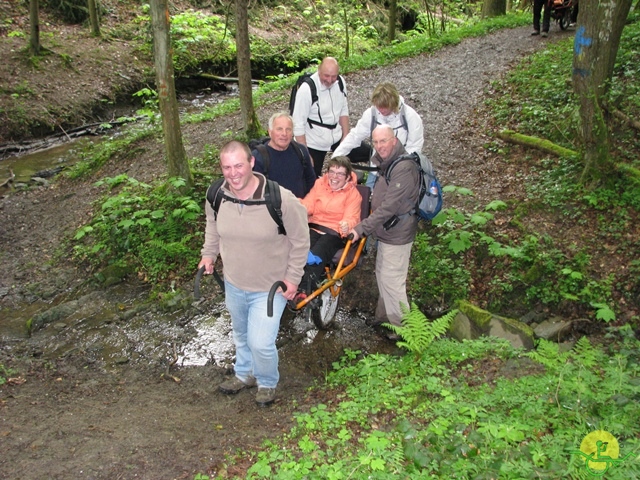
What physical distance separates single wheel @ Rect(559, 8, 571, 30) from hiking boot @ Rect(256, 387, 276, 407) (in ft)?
48.6

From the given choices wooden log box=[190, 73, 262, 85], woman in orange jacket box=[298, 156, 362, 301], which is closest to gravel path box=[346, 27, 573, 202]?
woman in orange jacket box=[298, 156, 362, 301]

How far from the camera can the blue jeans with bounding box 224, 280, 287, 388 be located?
440cm

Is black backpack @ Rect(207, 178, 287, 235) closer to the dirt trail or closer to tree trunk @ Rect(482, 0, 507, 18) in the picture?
the dirt trail

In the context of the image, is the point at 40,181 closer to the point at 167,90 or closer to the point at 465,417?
the point at 167,90

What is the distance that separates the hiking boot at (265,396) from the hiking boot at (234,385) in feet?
0.94

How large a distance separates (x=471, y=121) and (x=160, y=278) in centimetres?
674

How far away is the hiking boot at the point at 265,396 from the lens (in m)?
4.75

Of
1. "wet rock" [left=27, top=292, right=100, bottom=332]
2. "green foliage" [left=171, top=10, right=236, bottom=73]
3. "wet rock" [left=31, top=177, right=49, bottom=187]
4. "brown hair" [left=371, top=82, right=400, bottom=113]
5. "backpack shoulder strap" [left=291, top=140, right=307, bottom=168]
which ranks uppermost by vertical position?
"green foliage" [left=171, top=10, right=236, bottom=73]

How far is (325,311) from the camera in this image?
590cm

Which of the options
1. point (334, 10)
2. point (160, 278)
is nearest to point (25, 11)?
point (334, 10)

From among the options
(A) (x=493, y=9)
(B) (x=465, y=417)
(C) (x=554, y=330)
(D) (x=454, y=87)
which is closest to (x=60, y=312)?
(B) (x=465, y=417)

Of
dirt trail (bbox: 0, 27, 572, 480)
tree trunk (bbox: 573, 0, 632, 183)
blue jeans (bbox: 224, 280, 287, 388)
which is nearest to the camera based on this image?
dirt trail (bbox: 0, 27, 572, 480)

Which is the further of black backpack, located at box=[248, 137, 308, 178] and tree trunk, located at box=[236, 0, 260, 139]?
tree trunk, located at box=[236, 0, 260, 139]

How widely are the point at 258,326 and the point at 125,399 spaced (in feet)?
5.44
